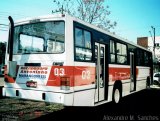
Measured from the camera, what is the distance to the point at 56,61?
7.21 meters

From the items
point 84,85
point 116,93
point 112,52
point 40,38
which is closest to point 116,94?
point 116,93

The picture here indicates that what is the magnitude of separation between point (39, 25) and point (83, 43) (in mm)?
1601

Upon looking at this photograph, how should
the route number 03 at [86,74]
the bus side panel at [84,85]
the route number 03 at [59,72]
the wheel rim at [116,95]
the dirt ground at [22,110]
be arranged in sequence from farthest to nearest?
the wheel rim at [116,95]
the dirt ground at [22,110]
the route number 03 at [86,74]
the bus side panel at [84,85]
the route number 03 at [59,72]

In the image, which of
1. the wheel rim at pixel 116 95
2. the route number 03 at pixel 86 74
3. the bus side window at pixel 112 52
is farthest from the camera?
the wheel rim at pixel 116 95

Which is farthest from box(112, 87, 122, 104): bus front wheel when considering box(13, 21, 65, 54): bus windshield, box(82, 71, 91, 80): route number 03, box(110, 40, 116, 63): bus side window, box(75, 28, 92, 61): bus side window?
box(13, 21, 65, 54): bus windshield

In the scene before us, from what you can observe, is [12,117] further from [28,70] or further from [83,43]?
[83,43]

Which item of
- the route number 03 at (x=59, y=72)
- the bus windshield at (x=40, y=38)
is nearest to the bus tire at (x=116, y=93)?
the route number 03 at (x=59, y=72)

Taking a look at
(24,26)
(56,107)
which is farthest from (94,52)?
(56,107)

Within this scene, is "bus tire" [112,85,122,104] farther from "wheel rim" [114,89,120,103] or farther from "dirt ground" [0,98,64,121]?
"dirt ground" [0,98,64,121]

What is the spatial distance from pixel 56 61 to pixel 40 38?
3.68ft

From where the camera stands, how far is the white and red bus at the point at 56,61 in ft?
23.4

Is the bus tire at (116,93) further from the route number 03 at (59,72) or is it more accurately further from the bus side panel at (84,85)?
the route number 03 at (59,72)

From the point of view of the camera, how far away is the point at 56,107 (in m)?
10.5

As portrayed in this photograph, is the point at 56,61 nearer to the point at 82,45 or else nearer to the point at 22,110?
the point at 82,45
